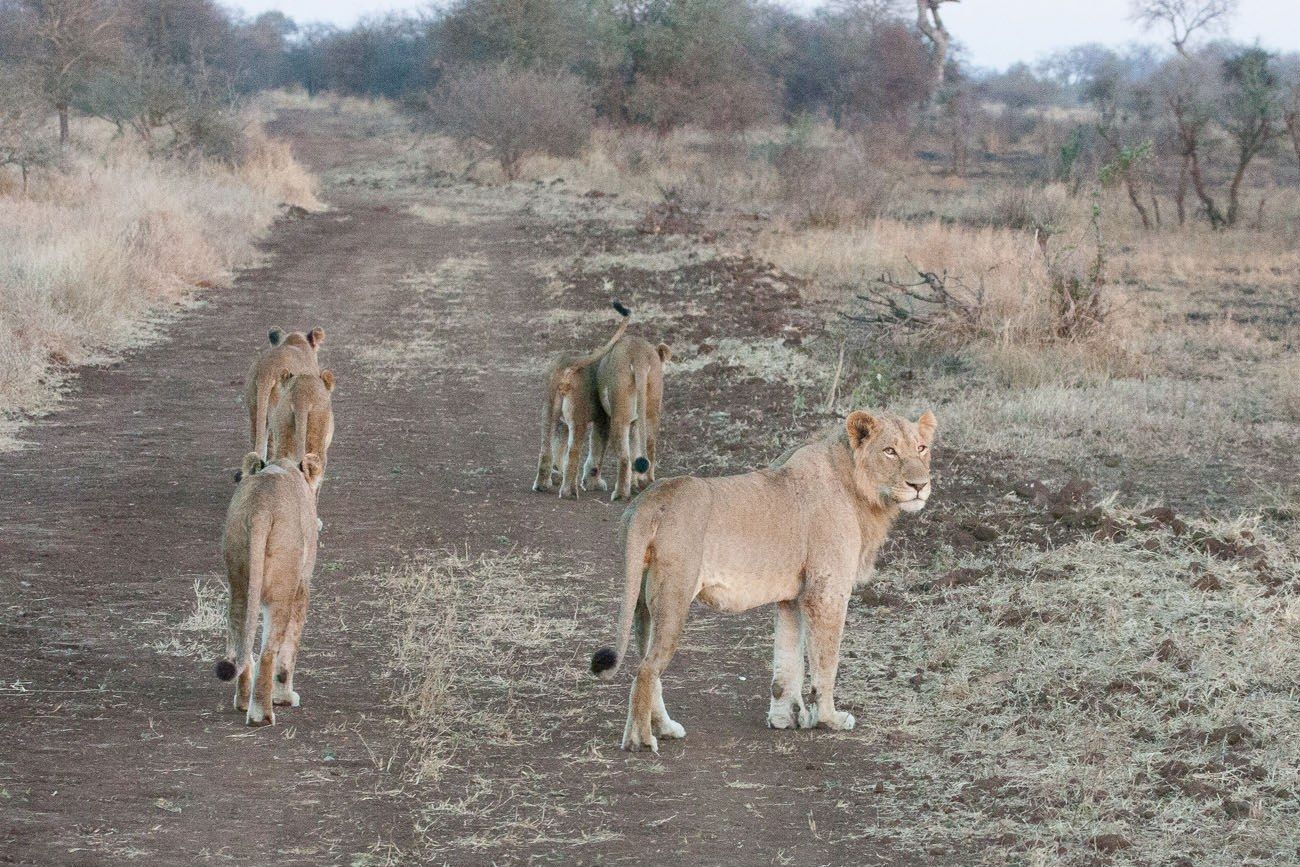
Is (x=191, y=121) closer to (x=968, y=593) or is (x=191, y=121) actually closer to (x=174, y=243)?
(x=174, y=243)

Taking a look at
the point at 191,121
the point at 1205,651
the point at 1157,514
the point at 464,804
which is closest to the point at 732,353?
the point at 1157,514

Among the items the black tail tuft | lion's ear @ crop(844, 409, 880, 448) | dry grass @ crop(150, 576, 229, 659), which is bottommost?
dry grass @ crop(150, 576, 229, 659)

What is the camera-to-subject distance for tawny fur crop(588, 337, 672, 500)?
8.89 metres

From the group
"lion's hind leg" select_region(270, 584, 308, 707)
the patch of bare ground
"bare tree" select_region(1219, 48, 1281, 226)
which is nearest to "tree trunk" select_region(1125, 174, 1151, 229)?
"bare tree" select_region(1219, 48, 1281, 226)

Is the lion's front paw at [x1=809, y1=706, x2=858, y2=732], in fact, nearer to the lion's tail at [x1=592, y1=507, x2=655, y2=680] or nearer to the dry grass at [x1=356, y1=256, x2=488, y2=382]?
the lion's tail at [x1=592, y1=507, x2=655, y2=680]

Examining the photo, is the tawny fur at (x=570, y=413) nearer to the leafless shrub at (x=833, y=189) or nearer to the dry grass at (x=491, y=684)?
the dry grass at (x=491, y=684)

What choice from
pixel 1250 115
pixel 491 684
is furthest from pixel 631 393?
pixel 1250 115

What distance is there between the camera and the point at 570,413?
9203 mm

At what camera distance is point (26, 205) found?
19219 millimetres

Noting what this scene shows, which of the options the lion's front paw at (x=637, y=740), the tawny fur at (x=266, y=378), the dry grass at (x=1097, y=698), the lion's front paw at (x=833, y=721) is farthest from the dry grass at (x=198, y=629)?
the dry grass at (x=1097, y=698)

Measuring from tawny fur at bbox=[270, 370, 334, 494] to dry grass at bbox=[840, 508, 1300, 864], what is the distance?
2.90 meters

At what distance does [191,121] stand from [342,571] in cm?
2502

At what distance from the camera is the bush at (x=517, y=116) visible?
35.4m

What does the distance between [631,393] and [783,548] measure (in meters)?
3.58
